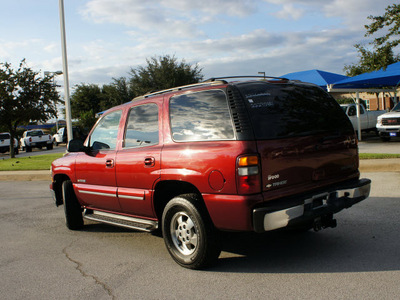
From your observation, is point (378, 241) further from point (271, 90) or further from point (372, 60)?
point (372, 60)

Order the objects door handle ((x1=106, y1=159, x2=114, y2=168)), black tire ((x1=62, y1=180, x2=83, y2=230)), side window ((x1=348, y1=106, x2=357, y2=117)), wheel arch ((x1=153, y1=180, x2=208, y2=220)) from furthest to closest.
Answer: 1. side window ((x1=348, y1=106, x2=357, y2=117))
2. black tire ((x1=62, y1=180, x2=83, y2=230))
3. door handle ((x1=106, y1=159, x2=114, y2=168))
4. wheel arch ((x1=153, y1=180, x2=208, y2=220))

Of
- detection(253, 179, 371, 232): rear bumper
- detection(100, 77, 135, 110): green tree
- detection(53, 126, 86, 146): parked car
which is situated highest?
detection(100, 77, 135, 110): green tree

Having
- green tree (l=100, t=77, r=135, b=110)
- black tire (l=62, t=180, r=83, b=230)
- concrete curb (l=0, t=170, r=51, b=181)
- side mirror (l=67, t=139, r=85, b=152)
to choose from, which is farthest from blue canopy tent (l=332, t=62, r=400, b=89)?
green tree (l=100, t=77, r=135, b=110)

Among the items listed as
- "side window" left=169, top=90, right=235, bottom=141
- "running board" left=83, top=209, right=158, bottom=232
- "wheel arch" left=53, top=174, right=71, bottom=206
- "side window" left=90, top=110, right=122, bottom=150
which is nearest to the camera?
"side window" left=169, top=90, right=235, bottom=141

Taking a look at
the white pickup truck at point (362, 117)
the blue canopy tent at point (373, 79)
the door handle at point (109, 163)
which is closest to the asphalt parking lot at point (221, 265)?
the door handle at point (109, 163)

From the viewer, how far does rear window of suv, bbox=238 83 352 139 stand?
13.6ft

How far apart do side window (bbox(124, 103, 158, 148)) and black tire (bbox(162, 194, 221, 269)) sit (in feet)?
2.80

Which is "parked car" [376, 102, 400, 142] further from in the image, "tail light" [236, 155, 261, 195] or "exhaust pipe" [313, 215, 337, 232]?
"tail light" [236, 155, 261, 195]

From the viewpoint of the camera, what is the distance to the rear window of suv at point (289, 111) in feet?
13.6

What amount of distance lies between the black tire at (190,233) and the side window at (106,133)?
1.48m

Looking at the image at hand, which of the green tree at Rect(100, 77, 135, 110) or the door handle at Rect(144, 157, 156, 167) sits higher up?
the green tree at Rect(100, 77, 135, 110)

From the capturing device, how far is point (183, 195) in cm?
446

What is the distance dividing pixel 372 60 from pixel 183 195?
17157mm

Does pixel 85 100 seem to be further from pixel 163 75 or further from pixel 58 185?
pixel 58 185
